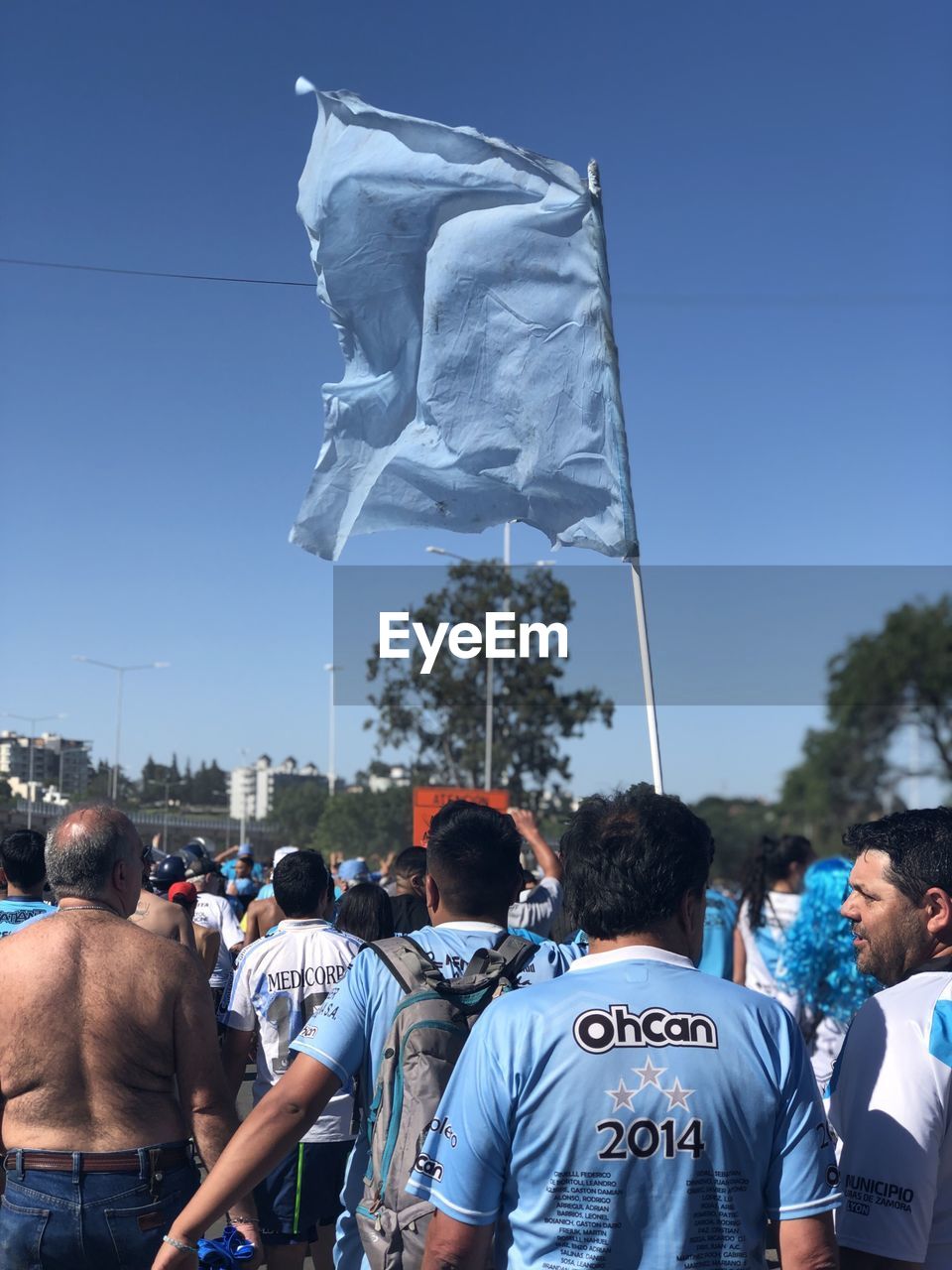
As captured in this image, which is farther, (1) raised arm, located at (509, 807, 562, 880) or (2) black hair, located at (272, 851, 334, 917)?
(2) black hair, located at (272, 851, 334, 917)

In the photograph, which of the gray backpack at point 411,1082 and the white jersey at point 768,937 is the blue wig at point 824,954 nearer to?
the white jersey at point 768,937

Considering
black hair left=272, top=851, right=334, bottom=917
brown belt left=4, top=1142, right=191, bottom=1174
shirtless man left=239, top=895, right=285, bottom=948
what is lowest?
brown belt left=4, top=1142, right=191, bottom=1174

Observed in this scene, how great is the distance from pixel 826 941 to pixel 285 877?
2.23 metres

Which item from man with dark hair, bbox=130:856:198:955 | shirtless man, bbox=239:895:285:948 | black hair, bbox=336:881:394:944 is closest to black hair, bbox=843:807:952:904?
black hair, bbox=336:881:394:944

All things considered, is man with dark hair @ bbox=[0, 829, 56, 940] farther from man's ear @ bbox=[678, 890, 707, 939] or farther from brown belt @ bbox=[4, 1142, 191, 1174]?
man's ear @ bbox=[678, 890, 707, 939]

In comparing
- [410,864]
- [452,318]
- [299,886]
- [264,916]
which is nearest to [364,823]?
[264,916]

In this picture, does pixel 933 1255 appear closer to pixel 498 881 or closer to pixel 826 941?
pixel 498 881

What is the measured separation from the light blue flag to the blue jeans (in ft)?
11.9

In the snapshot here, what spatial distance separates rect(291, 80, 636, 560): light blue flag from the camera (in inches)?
251

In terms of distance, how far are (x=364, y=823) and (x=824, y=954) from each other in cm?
4966

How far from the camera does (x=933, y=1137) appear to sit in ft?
7.47

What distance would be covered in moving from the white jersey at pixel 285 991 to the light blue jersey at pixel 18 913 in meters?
0.85

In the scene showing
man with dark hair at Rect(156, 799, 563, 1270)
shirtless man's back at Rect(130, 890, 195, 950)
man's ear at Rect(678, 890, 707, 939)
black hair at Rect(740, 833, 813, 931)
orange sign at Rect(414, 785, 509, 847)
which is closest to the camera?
man's ear at Rect(678, 890, 707, 939)

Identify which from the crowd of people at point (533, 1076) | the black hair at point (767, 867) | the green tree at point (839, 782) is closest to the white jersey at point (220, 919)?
the black hair at point (767, 867)
